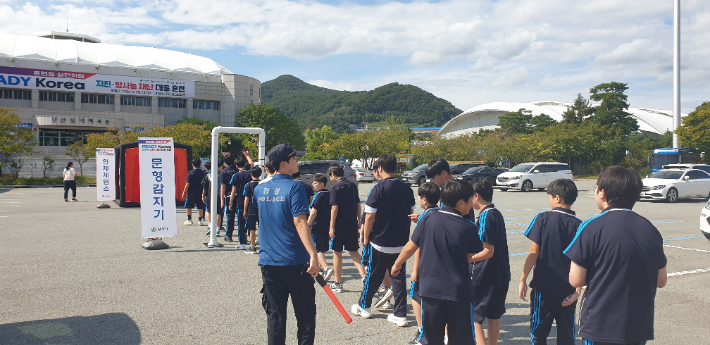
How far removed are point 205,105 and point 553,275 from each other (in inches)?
2785

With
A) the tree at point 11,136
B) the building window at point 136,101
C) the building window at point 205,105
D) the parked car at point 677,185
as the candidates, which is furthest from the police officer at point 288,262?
the building window at point 205,105

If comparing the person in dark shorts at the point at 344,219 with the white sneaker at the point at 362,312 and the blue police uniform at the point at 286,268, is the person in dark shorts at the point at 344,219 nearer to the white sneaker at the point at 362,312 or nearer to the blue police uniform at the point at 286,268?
the white sneaker at the point at 362,312

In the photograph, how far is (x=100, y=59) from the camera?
210ft

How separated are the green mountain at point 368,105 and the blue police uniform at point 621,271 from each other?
142697mm

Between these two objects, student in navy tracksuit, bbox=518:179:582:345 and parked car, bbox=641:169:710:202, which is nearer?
Result: student in navy tracksuit, bbox=518:179:582:345

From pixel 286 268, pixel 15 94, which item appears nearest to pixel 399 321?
pixel 286 268

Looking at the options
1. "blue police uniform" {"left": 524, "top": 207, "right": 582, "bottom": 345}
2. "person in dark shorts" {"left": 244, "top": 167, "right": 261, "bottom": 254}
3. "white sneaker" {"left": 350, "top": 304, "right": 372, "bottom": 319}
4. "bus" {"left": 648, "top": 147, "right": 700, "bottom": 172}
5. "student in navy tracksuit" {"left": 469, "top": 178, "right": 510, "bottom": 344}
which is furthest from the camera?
"bus" {"left": 648, "top": 147, "right": 700, "bottom": 172}

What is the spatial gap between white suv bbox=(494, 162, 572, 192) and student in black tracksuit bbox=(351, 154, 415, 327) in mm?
22374

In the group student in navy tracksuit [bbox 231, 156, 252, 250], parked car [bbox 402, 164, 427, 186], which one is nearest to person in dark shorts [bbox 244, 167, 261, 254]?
student in navy tracksuit [bbox 231, 156, 252, 250]

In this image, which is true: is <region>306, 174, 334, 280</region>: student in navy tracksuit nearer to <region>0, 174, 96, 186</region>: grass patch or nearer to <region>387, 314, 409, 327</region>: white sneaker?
<region>387, 314, 409, 327</region>: white sneaker

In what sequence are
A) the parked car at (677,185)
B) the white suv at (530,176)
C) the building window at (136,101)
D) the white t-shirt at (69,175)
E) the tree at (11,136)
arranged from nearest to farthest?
1. the white t-shirt at (69,175)
2. the parked car at (677,185)
3. the white suv at (530,176)
4. the tree at (11,136)
5. the building window at (136,101)

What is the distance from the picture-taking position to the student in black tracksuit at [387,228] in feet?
16.1

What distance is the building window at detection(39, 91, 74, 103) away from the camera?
59.9 metres

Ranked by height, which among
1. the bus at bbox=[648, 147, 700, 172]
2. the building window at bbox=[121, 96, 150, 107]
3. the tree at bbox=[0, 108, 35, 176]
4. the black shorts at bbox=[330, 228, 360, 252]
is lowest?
the black shorts at bbox=[330, 228, 360, 252]
